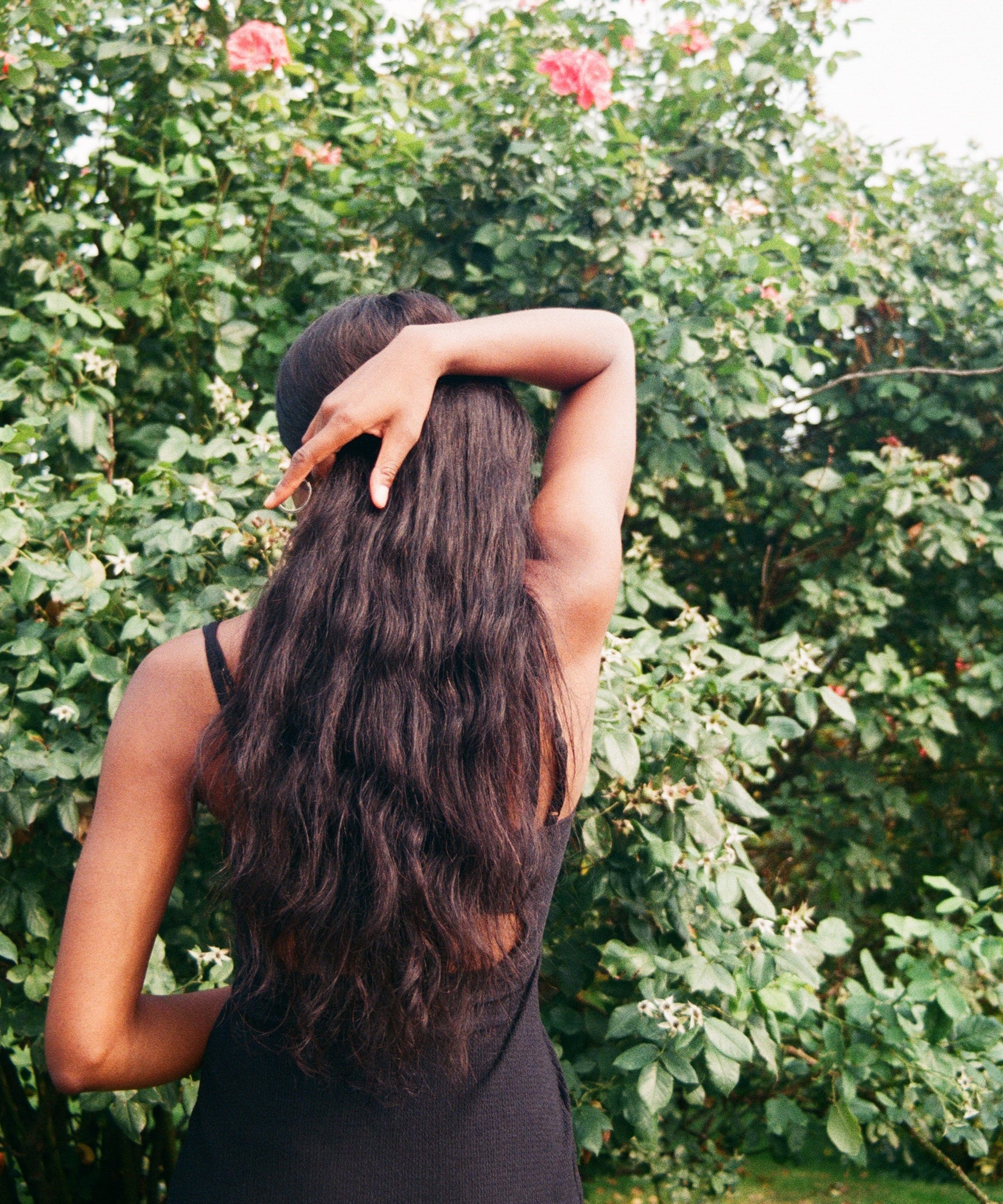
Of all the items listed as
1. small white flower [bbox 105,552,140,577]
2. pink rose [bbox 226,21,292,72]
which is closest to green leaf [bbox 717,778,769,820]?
small white flower [bbox 105,552,140,577]

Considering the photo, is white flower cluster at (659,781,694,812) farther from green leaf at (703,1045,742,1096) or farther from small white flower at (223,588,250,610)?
small white flower at (223,588,250,610)

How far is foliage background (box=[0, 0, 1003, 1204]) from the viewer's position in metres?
1.79

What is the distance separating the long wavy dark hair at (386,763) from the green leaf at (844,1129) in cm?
114

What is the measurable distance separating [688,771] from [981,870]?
1991 mm

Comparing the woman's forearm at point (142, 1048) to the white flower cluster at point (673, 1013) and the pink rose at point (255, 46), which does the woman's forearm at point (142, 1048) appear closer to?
the white flower cluster at point (673, 1013)

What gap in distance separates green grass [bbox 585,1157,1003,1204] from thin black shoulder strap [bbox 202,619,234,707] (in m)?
2.76

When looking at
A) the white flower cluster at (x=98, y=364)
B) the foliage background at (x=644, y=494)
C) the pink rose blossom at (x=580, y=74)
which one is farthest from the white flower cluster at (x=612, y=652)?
the pink rose blossom at (x=580, y=74)

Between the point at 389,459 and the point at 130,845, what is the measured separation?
0.46 meters

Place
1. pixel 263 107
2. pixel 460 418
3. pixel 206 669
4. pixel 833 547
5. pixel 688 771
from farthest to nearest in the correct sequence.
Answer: pixel 833 547, pixel 263 107, pixel 688 771, pixel 460 418, pixel 206 669

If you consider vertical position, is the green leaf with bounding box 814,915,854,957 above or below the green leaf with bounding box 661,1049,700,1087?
above

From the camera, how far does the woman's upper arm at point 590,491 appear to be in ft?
3.77

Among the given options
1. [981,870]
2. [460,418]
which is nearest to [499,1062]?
[460,418]

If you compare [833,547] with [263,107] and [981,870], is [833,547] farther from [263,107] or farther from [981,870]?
[263,107]

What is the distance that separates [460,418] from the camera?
1125mm
